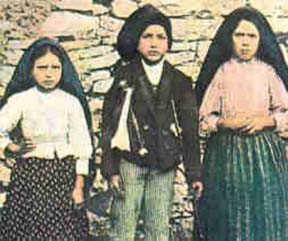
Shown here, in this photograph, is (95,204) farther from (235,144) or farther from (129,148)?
(235,144)

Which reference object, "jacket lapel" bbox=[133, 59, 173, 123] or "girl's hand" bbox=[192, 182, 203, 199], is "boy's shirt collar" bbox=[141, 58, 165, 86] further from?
"girl's hand" bbox=[192, 182, 203, 199]

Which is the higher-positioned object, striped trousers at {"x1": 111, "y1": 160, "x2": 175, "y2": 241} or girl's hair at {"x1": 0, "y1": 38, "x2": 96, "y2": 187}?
girl's hair at {"x1": 0, "y1": 38, "x2": 96, "y2": 187}

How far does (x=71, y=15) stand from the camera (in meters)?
4.49

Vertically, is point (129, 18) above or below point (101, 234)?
above

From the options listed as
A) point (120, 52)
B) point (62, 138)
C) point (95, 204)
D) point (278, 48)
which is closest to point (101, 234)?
point (95, 204)

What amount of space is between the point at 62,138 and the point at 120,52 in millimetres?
386

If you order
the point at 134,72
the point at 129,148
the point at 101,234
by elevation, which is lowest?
the point at 101,234

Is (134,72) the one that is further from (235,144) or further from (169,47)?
(235,144)

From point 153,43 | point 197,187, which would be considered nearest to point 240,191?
point 197,187

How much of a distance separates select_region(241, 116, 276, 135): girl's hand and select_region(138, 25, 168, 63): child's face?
0.41 m

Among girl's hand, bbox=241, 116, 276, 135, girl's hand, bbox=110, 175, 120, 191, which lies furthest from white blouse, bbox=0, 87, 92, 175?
girl's hand, bbox=241, 116, 276, 135

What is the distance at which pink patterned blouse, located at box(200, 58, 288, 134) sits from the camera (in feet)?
14.7

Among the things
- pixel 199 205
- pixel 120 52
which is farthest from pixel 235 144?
pixel 120 52

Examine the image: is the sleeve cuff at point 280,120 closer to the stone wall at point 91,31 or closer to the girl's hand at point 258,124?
the girl's hand at point 258,124
